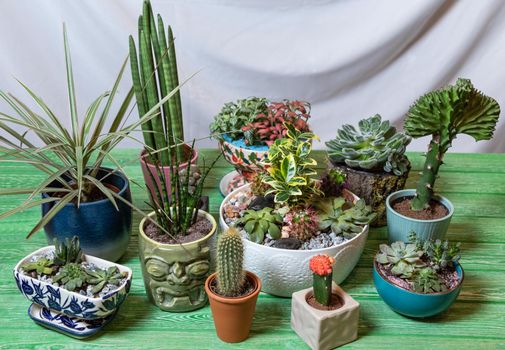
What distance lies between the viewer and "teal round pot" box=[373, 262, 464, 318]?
1.25 m

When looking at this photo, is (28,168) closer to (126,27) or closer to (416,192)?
(126,27)

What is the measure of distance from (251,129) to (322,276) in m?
0.57

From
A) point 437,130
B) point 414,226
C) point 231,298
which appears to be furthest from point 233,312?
point 437,130

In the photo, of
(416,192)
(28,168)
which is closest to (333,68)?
(416,192)

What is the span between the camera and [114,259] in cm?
146

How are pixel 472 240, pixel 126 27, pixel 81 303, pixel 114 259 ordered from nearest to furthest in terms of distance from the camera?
pixel 81 303
pixel 114 259
pixel 472 240
pixel 126 27

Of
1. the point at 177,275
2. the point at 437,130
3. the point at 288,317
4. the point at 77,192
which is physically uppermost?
the point at 437,130

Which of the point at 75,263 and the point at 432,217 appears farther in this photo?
the point at 432,217

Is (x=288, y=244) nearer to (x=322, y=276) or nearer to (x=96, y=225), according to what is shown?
(x=322, y=276)

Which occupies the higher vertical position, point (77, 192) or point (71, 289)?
point (77, 192)

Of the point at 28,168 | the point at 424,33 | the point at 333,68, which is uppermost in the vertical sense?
the point at 424,33

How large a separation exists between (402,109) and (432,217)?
3.91 ft

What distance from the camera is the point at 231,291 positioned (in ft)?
3.99

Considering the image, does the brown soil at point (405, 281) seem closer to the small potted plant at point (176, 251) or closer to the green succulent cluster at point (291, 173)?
the green succulent cluster at point (291, 173)
